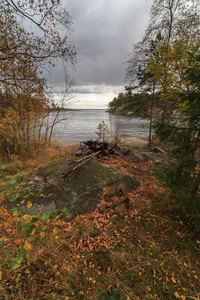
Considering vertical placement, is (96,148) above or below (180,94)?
below

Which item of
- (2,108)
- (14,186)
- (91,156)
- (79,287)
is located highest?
(2,108)

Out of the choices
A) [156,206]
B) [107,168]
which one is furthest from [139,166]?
[156,206]

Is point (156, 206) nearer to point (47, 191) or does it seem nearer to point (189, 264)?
point (189, 264)

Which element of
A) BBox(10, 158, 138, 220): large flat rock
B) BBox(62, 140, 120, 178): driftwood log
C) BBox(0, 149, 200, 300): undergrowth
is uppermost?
BBox(62, 140, 120, 178): driftwood log

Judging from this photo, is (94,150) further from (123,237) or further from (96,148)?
(123,237)

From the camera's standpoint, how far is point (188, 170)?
8.66 feet

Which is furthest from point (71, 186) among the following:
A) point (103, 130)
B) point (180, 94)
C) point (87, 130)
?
point (87, 130)

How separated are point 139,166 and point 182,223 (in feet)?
10.3

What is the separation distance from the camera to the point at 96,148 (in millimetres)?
5883

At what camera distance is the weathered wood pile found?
5.49m

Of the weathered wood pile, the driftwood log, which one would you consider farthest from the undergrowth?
the weathered wood pile

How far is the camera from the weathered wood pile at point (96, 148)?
216 inches

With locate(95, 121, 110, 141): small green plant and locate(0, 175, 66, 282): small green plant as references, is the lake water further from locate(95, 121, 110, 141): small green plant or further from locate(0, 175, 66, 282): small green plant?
locate(0, 175, 66, 282): small green plant

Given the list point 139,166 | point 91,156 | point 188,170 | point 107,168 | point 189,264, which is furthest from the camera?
point 139,166
